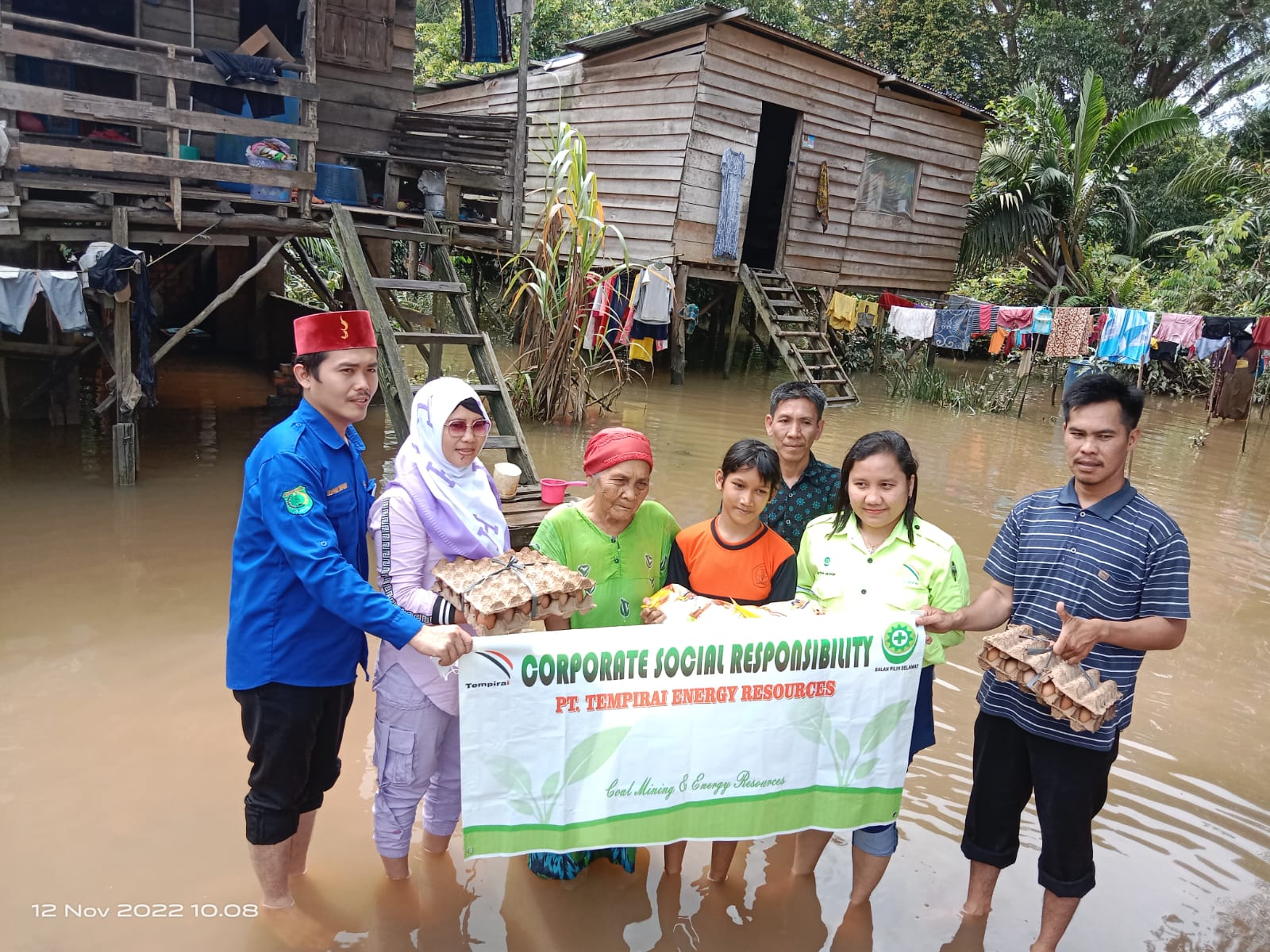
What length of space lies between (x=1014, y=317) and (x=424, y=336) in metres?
9.73

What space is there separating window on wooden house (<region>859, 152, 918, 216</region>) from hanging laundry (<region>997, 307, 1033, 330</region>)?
2.97 m

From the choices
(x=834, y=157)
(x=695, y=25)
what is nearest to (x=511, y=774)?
(x=695, y=25)

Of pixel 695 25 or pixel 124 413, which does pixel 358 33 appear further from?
pixel 124 413

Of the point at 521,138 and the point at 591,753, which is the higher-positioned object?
the point at 521,138

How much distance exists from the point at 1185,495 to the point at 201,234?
30.8ft

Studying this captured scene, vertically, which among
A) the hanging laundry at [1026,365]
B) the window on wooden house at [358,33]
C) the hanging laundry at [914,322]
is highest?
the window on wooden house at [358,33]

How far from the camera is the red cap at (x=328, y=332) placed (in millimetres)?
2428

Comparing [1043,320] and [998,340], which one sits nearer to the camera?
[1043,320]

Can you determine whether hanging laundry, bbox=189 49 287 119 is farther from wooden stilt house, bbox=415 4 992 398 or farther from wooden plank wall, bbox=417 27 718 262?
wooden stilt house, bbox=415 4 992 398

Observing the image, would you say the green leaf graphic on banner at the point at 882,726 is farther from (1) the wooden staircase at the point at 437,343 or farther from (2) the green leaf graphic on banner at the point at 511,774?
(1) the wooden staircase at the point at 437,343

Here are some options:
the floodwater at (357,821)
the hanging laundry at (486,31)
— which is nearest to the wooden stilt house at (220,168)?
the hanging laundry at (486,31)

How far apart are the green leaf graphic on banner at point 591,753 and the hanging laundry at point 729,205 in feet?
36.0

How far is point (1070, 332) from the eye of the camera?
12.5 metres

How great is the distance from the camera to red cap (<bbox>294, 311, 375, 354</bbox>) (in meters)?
2.43
